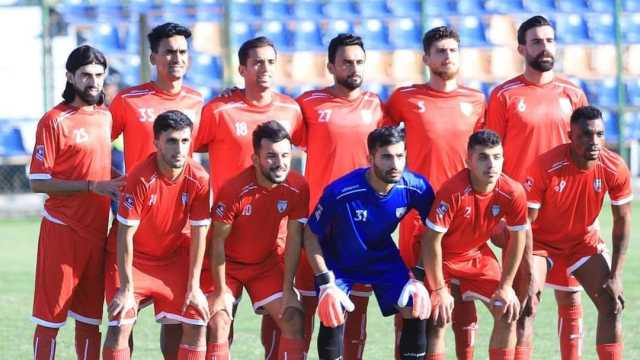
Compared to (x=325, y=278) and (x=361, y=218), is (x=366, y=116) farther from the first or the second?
(x=325, y=278)

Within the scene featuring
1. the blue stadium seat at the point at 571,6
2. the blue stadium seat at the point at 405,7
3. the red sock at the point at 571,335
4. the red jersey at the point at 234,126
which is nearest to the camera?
the red jersey at the point at 234,126

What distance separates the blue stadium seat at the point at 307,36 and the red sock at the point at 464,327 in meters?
12.4

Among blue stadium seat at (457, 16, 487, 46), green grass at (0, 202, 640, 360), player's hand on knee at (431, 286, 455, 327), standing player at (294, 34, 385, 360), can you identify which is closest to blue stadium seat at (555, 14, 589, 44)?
blue stadium seat at (457, 16, 487, 46)

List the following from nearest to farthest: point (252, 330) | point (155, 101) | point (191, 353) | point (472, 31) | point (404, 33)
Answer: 1. point (191, 353)
2. point (155, 101)
3. point (252, 330)
4. point (404, 33)
5. point (472, 31)

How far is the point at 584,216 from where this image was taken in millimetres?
8242

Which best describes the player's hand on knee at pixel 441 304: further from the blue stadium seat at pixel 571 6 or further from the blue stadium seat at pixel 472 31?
the blue stadium seat at pixel 571 6

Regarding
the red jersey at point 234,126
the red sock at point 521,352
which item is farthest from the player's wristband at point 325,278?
the red sock at point 521,352

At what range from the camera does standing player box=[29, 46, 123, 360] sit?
306 inches

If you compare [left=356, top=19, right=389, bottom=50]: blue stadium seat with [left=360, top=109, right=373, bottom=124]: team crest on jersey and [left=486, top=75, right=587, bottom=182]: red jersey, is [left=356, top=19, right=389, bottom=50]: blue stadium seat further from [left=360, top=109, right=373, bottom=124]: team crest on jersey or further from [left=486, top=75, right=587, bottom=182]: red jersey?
[left=360, top=109, right=373, bottom=124]: team crest on jersey

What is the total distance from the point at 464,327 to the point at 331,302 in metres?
1.13

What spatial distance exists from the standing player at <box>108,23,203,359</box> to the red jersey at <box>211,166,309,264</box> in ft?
2.09

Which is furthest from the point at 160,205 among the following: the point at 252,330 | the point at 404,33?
the point at 404,33

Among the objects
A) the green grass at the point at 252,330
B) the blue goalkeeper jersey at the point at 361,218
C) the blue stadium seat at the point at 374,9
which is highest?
the blue stadium seat at the point at 374,9

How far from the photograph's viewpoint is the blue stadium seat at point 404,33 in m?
20.3
